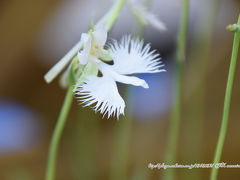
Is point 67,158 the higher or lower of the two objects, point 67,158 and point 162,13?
the lower

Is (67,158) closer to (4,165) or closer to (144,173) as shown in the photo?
(4,165)

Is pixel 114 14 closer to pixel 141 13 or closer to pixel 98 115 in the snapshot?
pixel 141 13

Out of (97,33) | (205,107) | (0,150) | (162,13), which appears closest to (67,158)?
(0,150)

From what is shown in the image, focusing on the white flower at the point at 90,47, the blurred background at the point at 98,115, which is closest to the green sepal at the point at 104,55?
the white flower at the point at 90,47

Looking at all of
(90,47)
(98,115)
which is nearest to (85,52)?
(90,47)

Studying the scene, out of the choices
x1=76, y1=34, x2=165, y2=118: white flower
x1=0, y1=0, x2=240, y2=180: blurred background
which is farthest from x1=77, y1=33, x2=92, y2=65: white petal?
x1=0, y1=0, x2=240, y2=180: blurred background

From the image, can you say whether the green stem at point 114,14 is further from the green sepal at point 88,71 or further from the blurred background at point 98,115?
the blurred background at point 98,115
